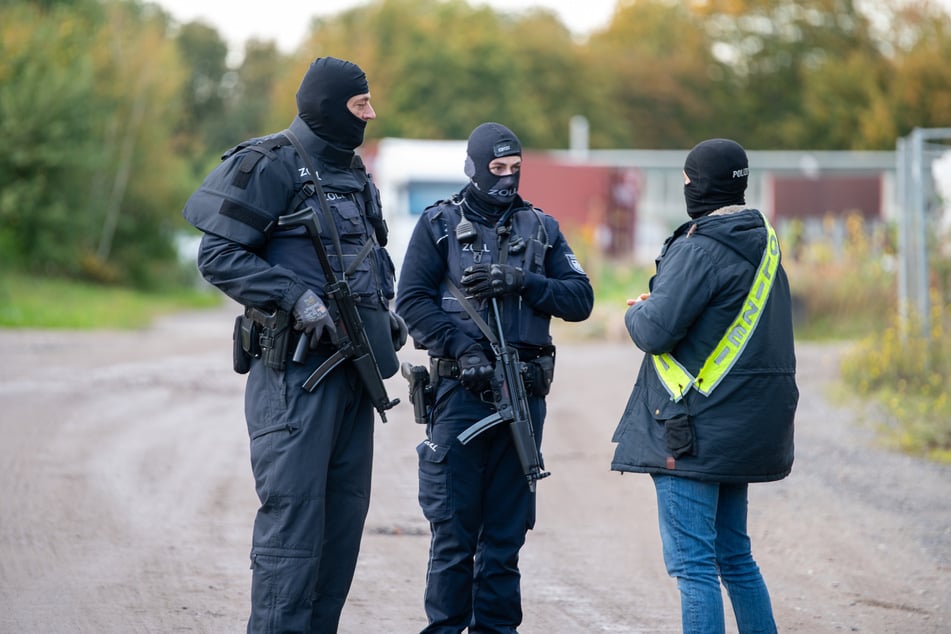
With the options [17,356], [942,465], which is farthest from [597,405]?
[17,356]

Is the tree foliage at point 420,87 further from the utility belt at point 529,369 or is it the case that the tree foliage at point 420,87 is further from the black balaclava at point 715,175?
the black balaclava at point 715,175

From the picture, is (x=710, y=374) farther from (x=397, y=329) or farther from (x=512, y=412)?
(x=397, y=329)

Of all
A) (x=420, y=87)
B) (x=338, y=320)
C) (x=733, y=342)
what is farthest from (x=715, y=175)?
(x=420, y=87)

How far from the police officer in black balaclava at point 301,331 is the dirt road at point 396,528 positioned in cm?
98

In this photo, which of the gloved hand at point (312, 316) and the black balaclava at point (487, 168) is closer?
the gloved hand at point (312, 316)

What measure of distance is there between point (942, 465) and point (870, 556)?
280 centimetres

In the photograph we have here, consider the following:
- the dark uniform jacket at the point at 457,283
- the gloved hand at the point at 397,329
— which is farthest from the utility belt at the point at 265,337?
the dark uniform jacket at the point at 457,283

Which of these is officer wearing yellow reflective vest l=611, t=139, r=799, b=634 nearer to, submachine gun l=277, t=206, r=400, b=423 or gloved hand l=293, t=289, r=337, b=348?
submachine gun l=277, t=206, r=400, b=423

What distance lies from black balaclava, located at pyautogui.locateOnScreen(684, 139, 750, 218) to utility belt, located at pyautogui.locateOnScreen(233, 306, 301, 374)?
4.83ft

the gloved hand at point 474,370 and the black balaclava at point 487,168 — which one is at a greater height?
the black balaclava at point 487,168

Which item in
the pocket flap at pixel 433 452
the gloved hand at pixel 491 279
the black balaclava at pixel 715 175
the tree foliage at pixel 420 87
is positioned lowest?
the pocket flap at pixel 433 452

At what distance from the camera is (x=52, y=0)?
30.4 metres

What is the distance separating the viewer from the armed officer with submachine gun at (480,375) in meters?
4.81

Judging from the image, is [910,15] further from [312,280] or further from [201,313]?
[312,280]
